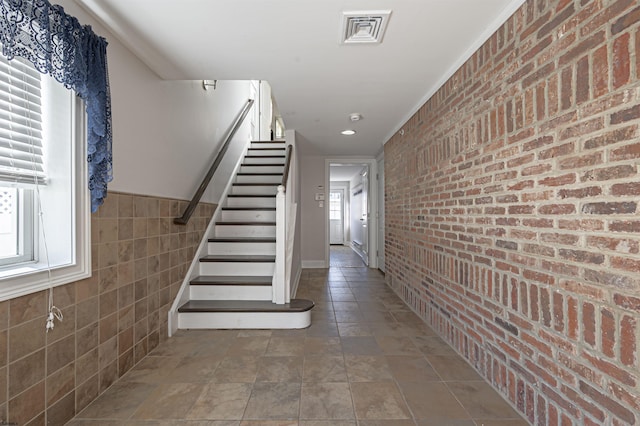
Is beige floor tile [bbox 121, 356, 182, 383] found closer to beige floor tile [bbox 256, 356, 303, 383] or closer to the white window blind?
beige floor tile [bbox 256, 356, 303, 383]

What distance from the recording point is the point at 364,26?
5.54ft

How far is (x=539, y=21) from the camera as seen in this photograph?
1.35m

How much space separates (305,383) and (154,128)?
2031 millimetres

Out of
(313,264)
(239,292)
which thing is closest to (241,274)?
(239,292)

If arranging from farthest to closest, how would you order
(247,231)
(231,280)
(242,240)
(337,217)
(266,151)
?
1. (337,217)
2. (266,151)
3. (247,231)
4. (242,240)
5. (231,280)

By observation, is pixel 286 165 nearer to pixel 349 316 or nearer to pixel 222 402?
pixel 349 316

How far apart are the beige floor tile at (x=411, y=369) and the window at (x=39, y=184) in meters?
1.87

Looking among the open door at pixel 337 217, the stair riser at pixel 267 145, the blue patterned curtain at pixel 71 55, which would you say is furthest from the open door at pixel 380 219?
the open door at pixel 337 217

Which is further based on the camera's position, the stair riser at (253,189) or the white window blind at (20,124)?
the stair riser at (253,189)

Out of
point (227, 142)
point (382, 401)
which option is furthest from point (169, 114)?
point (382, 401)

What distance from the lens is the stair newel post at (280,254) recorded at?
271 cm

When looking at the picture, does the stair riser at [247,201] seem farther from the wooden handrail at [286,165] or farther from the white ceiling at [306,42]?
the white ceiling at [306,42]

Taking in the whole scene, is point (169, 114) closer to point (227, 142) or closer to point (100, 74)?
point (100, 74)

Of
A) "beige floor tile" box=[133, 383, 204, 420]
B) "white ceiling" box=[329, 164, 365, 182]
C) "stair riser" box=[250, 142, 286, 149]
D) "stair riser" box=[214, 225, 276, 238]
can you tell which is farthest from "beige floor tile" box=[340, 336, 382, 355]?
"white ceiling" box=[329, 164, 365, 182]
